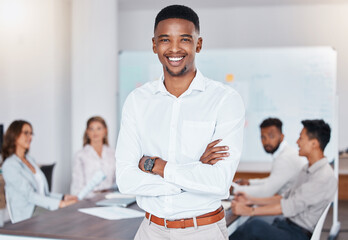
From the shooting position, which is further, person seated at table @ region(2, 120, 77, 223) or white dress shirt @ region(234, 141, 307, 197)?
white dress shirt @ region(234, 141, 307, 197)

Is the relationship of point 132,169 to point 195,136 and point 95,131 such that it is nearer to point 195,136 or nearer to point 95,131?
point 195,136

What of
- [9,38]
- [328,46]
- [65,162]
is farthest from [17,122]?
[328,46]

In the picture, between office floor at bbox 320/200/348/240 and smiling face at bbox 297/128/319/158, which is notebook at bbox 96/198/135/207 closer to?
smiling face at bbox 297/128/319/158

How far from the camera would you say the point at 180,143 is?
1.76 m

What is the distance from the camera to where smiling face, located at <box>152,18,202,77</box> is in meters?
1.68

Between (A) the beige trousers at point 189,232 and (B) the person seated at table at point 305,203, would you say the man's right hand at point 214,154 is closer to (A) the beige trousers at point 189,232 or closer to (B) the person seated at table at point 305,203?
(A) the beige trousers at point 189,232

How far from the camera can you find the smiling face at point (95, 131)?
462 cm

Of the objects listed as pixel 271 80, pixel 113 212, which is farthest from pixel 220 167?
pixel 271 80

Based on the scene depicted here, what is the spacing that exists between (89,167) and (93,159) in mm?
88

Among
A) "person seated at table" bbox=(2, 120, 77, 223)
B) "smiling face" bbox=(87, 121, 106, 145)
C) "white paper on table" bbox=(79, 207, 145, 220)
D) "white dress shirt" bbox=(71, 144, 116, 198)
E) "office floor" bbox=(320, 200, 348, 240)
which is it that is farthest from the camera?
"office floor" bbox=(320, 200, 348, 240)

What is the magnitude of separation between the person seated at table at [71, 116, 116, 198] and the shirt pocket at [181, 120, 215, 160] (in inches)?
109

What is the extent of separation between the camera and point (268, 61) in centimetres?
649

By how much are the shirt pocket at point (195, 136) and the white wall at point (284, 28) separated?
16.5 feet

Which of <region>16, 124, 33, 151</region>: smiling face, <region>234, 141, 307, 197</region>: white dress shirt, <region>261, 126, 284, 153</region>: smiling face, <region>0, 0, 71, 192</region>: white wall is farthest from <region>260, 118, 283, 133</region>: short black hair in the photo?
<region>0, 0, 71, 192</region>: white wall
